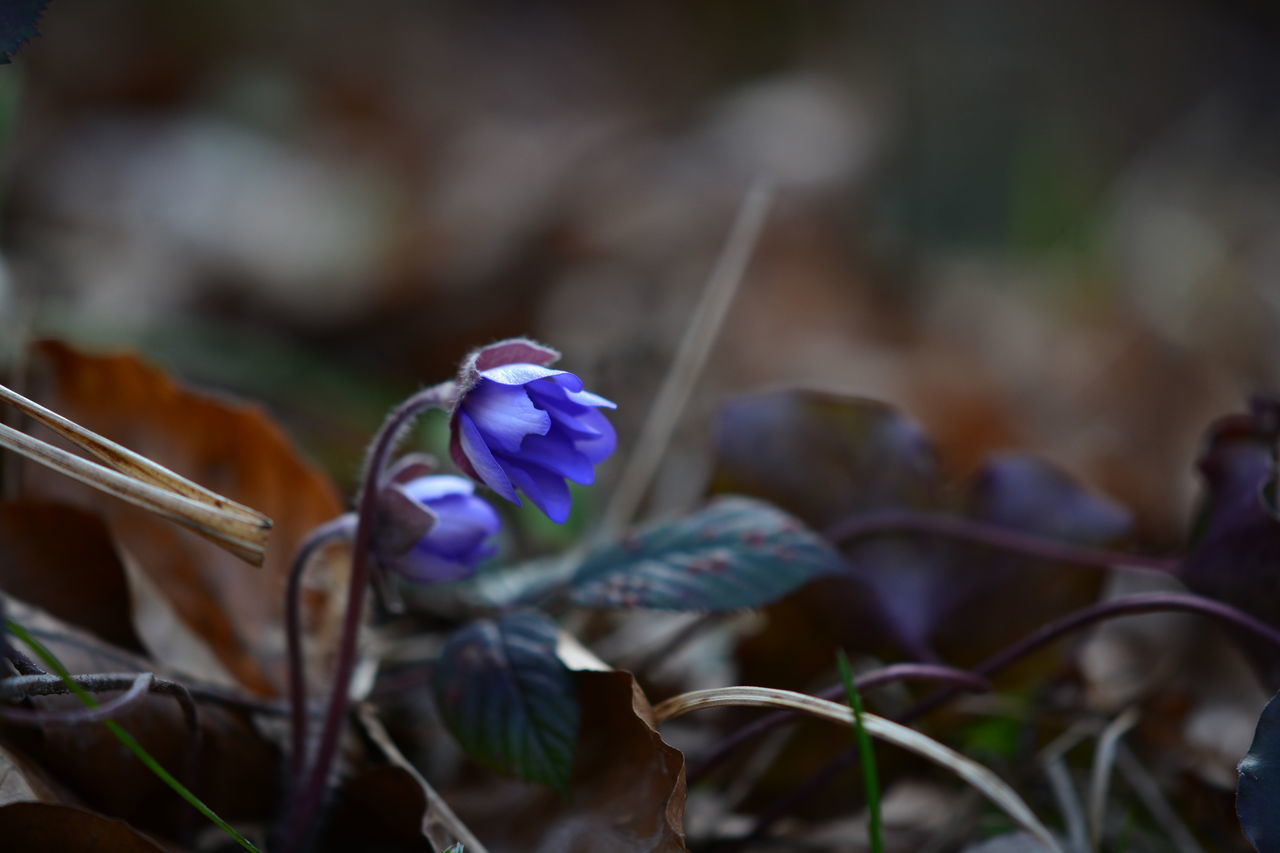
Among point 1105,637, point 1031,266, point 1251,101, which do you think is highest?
point 1251,101

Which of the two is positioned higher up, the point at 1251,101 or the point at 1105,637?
the point at 1251,101

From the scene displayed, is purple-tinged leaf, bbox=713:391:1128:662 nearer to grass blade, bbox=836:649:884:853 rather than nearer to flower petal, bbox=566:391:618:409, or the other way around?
grass blade, bbox=836:649:884:853

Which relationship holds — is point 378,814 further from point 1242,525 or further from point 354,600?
point 1242,525

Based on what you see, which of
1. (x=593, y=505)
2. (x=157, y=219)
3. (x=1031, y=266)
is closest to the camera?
(x=593, y=505)

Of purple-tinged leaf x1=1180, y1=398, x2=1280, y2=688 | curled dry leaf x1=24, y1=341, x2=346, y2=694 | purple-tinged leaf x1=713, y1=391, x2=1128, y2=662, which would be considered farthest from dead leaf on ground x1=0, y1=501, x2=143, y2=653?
purple-tinged leaf x1=1180, y1=398, x2=1280, y2=688

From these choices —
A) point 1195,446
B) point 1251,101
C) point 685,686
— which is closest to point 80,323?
point 685,686

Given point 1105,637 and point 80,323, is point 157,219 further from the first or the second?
point 1105,637
